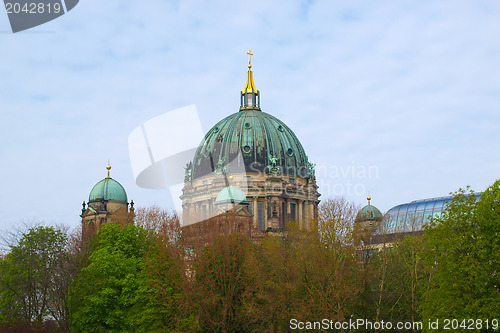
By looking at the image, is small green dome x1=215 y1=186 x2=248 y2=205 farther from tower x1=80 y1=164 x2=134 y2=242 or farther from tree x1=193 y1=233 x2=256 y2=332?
tree x1=193 y1=233 x2=256 y2=332

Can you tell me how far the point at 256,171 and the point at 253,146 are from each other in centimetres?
429

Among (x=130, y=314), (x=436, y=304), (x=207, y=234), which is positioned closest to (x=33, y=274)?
(x=130, y=314)

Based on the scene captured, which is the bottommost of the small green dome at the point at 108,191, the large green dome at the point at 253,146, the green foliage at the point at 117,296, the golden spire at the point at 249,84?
the green foliage at the point at 117,296

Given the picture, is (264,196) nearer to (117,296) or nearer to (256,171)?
(256,171)

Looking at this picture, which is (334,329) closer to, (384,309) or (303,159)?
(384,309)

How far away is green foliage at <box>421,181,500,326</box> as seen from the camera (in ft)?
126

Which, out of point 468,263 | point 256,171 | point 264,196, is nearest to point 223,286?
point 468,263

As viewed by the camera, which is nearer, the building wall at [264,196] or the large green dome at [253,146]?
the building wall at [264,196]

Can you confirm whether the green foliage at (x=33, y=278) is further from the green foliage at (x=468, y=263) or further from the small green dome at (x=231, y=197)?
the small green dome at (x=231, y=197)

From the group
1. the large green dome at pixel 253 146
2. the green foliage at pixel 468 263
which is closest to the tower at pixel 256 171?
the large green dome at pixel 253 146

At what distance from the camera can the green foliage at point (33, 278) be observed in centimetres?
5631

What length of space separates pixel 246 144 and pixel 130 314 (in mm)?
56480

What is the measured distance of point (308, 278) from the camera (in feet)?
158

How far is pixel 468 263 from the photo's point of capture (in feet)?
129
